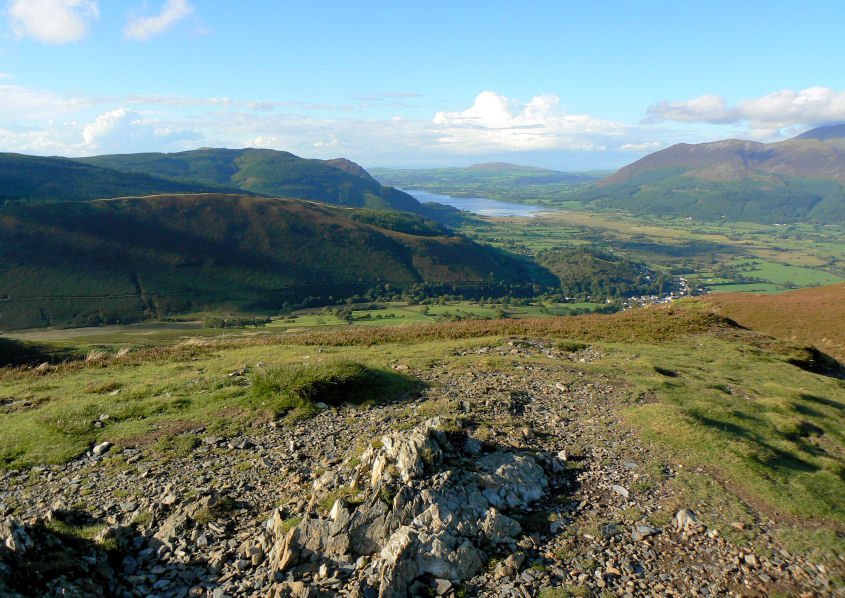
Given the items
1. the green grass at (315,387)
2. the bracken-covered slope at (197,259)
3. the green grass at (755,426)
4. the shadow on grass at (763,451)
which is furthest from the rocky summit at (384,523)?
the bracken-covered slope at (197,259)

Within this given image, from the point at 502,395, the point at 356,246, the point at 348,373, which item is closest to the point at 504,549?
the point at 502,395

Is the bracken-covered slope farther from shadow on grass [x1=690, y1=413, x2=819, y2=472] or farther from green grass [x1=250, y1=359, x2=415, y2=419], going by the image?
shadow on grass [x1=690, y1=413, x2=819, y2=472]

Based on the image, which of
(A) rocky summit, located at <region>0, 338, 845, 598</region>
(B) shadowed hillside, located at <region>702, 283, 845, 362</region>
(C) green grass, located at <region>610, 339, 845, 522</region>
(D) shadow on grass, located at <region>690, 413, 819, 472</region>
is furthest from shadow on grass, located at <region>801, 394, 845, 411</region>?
(B) shadowed hillside, located at <region>702, 283, 845, 362</region>

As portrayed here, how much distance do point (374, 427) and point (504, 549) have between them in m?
6.08

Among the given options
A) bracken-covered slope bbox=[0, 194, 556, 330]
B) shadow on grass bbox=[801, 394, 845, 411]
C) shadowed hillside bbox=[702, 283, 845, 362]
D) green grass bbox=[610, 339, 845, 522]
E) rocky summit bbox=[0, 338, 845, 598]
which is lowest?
bracken-covered slope bbox=[0, 194, 556, 330]

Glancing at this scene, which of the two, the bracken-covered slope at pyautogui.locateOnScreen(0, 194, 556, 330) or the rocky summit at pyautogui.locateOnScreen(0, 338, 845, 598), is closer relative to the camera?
the rocky summit at pyautogui.locateOnScreen(0, 338, 845, 598)

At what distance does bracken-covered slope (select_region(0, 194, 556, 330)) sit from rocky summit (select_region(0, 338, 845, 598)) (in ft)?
398

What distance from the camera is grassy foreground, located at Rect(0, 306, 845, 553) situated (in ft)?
39.4

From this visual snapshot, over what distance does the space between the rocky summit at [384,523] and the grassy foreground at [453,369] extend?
2.75 feet

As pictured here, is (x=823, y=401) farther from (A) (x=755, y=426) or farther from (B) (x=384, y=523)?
(B) (x=384, y=523)

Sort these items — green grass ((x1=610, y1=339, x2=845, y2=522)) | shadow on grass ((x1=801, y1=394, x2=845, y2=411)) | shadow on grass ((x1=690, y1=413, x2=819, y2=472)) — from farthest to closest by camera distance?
shadow on grass ((x1=801, y1=394, x2=845, y2=411))
shadow on grass ((x1=690, y1=413, x2=819, y2=472))
green grass ((x1=610, y1=339, x2=845, y2=522))

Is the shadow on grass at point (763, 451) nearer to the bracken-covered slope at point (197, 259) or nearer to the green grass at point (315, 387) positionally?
the green grass at point (315, 387)

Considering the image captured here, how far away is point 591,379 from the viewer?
62.6 ft

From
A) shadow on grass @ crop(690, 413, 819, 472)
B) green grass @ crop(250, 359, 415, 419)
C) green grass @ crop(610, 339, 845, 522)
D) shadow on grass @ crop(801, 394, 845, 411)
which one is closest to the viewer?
green grass @ crop(610, 339, 845, 522)
